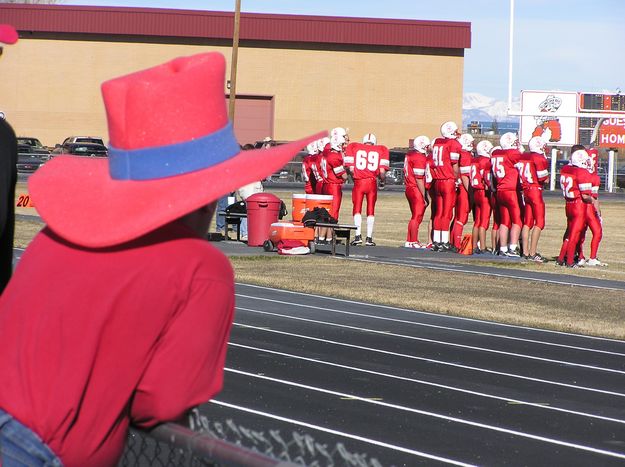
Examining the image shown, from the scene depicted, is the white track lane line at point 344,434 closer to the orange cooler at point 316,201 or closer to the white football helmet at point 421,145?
the orange cooler at point 316,201

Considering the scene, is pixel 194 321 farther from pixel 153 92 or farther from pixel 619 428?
pixel 619 428

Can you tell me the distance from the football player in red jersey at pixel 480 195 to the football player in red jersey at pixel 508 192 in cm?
58

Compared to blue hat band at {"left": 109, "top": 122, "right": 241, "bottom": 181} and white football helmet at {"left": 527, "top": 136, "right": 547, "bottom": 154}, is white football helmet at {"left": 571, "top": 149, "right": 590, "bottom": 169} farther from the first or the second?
blue hat band at {"left": 109, "top": 122, "right": 241, "bottom": 181}

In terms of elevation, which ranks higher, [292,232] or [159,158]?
[159,158]

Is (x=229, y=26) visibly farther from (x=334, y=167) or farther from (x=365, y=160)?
(x=365, y=160)

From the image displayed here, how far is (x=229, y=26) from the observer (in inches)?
2549

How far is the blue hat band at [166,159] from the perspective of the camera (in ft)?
9.38

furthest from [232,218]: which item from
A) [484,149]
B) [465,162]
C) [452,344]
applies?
[452,344]

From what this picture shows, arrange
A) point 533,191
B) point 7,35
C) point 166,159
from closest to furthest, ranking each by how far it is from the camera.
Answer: point 166,159
point 7,35
point 533,191

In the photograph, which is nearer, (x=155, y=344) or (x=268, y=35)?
(x=155, y=344)

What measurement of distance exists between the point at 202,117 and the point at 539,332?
10.8 m

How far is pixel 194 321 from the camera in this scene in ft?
8.98

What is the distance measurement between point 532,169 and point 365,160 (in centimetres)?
425

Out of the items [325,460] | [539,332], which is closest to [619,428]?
[325,460]
